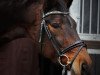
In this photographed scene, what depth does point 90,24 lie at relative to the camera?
4.22m

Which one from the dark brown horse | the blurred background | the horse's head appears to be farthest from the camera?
the blurred background

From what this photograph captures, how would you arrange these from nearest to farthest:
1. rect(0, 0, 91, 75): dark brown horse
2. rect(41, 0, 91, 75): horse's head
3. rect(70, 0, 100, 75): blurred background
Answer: rect(0, 0, 91, 75): dark brown horse < rect(41, 0, 91, 75): horse's head < rect(70, 0, 100, 75): blurred background

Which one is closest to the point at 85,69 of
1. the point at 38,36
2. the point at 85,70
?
the point at 85,70

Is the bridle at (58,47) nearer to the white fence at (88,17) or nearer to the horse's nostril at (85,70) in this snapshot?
the horse's nostril at (85,70)

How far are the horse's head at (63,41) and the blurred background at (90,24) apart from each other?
170 centimetres

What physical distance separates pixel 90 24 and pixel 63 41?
1.92 metres

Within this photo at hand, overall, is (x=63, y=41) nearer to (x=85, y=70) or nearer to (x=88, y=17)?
(x=85, y=70)

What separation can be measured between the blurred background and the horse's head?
170 centimetres

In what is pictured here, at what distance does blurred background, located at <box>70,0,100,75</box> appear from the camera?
4.18 metres

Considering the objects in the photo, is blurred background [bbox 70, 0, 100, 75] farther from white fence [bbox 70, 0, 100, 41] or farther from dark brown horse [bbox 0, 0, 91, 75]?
dark brown horse [bbox 0, 0, 91, 75]

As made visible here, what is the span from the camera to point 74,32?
238cm

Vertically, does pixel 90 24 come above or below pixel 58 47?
above

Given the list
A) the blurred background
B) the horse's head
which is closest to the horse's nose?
the horse's head

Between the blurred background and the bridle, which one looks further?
the blurred background
